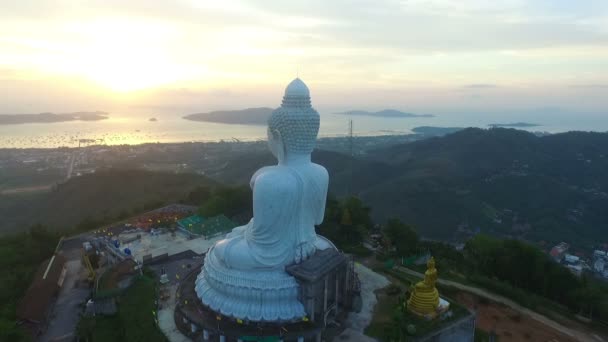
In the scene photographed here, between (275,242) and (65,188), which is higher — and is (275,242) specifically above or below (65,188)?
above

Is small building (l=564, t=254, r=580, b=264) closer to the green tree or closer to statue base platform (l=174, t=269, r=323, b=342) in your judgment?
the green tree

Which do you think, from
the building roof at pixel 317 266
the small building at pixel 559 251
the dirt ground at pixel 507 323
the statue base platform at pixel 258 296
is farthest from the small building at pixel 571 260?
the statue base platform at pixel 258 296

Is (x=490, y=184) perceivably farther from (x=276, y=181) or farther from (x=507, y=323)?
(x=276, y=181)

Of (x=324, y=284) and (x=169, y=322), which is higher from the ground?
(x=324, y=284)

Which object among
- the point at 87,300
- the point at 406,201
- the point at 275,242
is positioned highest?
the point at 275,242

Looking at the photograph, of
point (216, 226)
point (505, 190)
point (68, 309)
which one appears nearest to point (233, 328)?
point (68, 309)

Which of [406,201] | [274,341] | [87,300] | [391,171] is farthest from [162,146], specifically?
[274,341]

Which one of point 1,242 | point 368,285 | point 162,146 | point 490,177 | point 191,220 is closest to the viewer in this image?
point 368,285

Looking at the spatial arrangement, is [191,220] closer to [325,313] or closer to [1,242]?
[1,242]

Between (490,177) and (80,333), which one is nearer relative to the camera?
(80,333)
